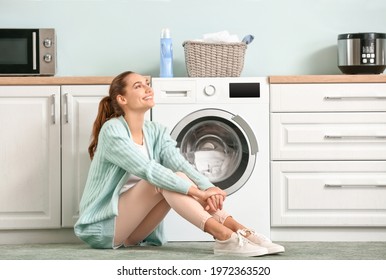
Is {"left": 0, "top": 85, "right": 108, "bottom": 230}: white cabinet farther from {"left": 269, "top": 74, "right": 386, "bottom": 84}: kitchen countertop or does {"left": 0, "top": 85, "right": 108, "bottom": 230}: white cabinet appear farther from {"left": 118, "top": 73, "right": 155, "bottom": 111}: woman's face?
{"left": 269, "top": 74, "right": 386, "bottom": 84}: kitchen countertop

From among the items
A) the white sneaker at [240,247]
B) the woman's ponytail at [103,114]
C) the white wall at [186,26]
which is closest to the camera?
the white sneaker at [240,247]

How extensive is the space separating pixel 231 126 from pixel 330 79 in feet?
1.79

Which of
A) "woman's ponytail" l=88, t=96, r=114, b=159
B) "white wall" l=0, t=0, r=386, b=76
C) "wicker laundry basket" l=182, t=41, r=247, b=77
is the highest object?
"white wall" l=0, t=0, r=386, b=76

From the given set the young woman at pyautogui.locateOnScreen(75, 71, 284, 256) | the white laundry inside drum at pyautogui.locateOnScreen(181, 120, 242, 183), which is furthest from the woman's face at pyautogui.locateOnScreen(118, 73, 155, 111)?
the white laundry inside drum at pyautogui.locateOnScreen(181, 120, 242, 183)

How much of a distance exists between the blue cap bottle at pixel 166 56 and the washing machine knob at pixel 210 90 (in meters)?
0.25

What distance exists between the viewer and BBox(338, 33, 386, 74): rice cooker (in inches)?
183

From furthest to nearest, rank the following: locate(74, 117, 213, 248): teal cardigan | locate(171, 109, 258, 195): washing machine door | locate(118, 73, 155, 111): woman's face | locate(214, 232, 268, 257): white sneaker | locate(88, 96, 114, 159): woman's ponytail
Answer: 1. locate(171, 109, 258, 195): washing machine door
2. locate(88, 96, 114, 159): woman's ponytail
3. locate(118, 73, 155, 111): woman's face
4. locate(74, 117, 213, 248): teal cardigan
5. locate(214, 232, 268, 257): white sneaker

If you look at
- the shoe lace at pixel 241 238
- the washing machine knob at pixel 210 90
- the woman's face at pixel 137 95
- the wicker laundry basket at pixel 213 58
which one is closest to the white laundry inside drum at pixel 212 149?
the washing machine knob at pixel 210 90

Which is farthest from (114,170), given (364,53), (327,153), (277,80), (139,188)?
(364,53)

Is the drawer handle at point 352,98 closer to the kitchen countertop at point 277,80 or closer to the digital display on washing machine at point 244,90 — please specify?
the kitchen countertop at point 277,80

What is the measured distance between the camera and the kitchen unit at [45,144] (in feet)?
14.6

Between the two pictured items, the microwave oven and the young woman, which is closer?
the young woman

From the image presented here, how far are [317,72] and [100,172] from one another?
1.56 metres

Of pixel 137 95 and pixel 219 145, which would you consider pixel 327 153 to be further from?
pixel 137 95
